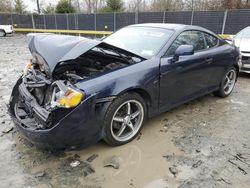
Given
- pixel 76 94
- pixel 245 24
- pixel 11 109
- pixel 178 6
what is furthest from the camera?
pixel 178 6

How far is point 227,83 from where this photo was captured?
4.92m

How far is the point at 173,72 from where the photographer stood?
3.38 metres

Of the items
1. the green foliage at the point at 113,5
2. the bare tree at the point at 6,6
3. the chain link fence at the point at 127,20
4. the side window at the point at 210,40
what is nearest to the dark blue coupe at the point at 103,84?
the side window at the point at 210,40

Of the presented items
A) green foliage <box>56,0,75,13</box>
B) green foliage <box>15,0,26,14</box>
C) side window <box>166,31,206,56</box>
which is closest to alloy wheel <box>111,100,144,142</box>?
side window <box>166,31,206,56</box>

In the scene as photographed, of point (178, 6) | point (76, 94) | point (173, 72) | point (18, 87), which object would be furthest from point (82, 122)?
point (178, 6)

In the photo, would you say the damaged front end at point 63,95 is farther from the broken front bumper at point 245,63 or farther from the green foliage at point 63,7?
the green foliage at point 63,7

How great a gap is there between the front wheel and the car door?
72cm

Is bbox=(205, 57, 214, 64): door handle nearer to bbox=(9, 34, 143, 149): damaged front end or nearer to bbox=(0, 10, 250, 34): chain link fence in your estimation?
bbox=(9, 34, 143, 149): damaged front end

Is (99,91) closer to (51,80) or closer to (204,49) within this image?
(51,80)

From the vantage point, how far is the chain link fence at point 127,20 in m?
13.6

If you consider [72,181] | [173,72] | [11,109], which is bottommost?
[72,181]

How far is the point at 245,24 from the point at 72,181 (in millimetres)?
13705

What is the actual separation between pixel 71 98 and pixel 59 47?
725 mm

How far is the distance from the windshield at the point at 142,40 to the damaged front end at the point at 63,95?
0.35 metres
